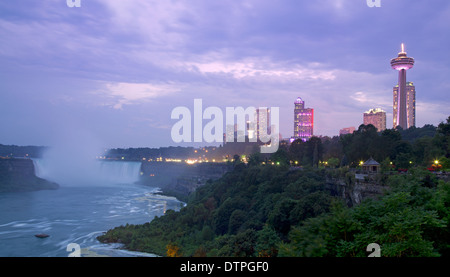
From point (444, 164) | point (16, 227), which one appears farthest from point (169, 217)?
point (444, 164)

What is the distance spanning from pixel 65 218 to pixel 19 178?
1052 inches

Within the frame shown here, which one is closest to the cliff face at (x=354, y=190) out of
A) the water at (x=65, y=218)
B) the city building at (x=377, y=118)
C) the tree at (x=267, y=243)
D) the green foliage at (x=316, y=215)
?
the green foliage at (x=316, y=215)

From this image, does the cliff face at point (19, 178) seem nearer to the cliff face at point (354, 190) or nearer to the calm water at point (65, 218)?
the calm water at point (65, 218)

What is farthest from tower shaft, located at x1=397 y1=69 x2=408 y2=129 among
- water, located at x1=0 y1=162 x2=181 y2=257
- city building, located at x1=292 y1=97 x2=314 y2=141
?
water, located at x1=0 y1=162 x2=181 y2=257

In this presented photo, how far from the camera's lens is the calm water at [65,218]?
16964 millimetres

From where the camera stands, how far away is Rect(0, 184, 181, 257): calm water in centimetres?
1696

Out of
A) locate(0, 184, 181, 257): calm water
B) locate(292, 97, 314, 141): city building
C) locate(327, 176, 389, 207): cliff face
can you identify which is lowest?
locate(0, 184, 181, 257): calm water

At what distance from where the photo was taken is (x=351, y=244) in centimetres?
592

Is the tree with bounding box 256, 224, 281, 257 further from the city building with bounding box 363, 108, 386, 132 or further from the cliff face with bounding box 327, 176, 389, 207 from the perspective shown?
the city building with bounding box 363, 108, 386, 132

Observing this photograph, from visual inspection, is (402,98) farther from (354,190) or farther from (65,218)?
(65,218)

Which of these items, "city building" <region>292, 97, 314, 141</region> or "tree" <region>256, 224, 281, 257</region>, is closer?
"tree" <region>256, 224, 281, 257</region>

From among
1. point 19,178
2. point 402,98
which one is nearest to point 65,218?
point 19,178

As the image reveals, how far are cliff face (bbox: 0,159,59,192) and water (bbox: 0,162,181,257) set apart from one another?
304cm

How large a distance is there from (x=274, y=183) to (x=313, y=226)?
12735 millimetres
